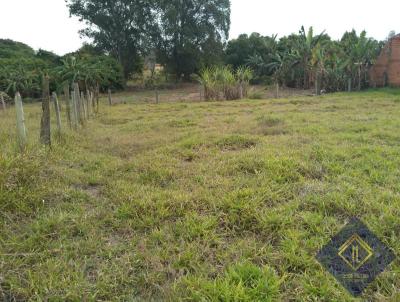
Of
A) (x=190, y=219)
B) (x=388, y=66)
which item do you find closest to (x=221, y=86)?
(x=388, y=66)

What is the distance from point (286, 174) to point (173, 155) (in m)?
1.78

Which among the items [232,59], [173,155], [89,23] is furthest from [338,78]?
[89,23]

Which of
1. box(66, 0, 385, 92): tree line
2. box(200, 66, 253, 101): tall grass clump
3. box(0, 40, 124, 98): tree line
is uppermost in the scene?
box(66, 0, 385, 92): tree line

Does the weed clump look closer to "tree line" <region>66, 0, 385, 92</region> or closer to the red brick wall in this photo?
the red brick wall

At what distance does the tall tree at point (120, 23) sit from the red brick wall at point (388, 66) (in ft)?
54.2

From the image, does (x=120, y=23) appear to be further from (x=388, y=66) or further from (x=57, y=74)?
(x=388, y=66)

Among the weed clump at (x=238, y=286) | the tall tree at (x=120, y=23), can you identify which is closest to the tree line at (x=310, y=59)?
the tall tree at (x=120, y=23)

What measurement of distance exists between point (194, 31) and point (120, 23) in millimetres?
5941

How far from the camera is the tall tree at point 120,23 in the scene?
2475 cm

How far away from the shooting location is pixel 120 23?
2495 centimetres

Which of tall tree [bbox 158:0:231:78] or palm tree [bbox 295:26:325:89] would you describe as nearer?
palm tree [bbox 295:26:325:89]

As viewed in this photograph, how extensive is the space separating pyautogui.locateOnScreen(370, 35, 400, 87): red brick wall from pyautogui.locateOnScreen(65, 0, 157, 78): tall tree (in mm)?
16525

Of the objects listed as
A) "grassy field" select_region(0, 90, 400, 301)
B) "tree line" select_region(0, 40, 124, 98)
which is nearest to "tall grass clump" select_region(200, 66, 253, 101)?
"tree line" select_region(0, 40, 124, 98)

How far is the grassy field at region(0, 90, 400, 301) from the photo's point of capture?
1924 mm
